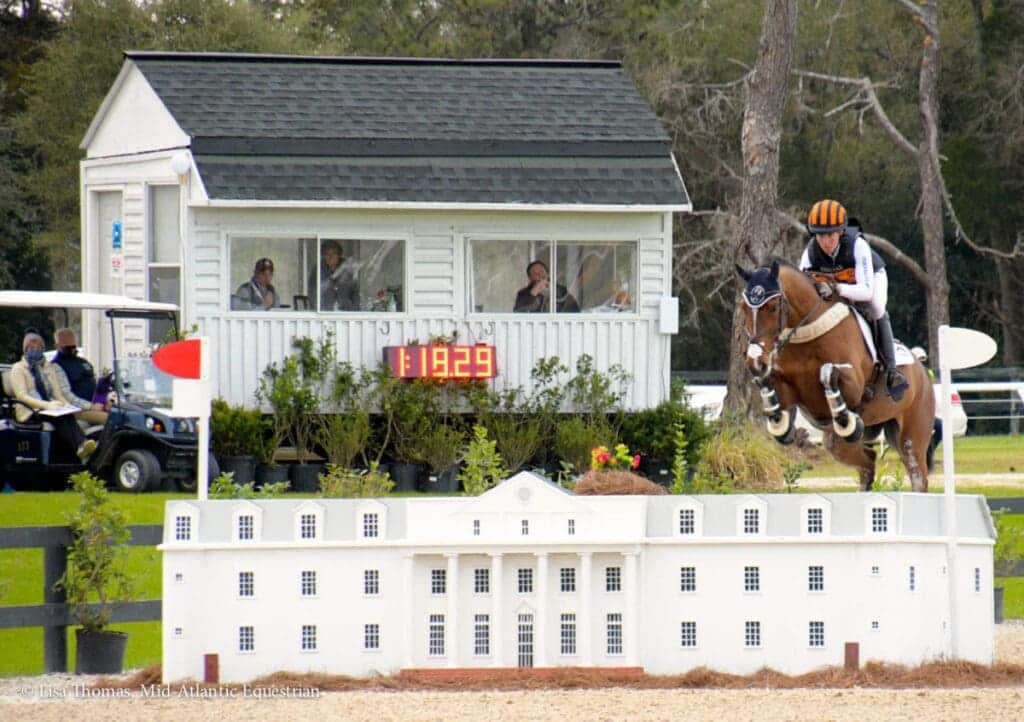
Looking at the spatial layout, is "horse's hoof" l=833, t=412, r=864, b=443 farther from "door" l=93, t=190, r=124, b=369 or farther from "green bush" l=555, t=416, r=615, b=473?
"door" l=93, t=190, r=124, b=369

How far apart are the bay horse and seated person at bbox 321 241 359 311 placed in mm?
8405

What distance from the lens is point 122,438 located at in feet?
56.1

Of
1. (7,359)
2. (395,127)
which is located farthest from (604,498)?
(7,359)

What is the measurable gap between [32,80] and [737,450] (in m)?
21.1

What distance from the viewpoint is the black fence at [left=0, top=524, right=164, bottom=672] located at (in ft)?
36.0

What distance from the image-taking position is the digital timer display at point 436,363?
19.6 m

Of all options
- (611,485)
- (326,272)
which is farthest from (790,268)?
(326,272)

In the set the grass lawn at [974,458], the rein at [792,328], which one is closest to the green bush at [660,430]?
the grass lawn at [974,458]

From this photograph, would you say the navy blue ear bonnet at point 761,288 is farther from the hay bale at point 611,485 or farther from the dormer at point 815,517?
the dormer at point 815,517

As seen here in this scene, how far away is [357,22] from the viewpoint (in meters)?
42.0

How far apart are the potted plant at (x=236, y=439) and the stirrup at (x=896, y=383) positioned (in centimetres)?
785

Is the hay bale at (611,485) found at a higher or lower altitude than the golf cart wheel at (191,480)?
higher

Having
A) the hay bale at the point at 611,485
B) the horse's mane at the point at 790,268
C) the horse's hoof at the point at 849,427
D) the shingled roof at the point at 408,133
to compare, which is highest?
the shingled roof at the point at 408,133

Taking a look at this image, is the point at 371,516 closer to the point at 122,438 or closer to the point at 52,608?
the point at 52,608
